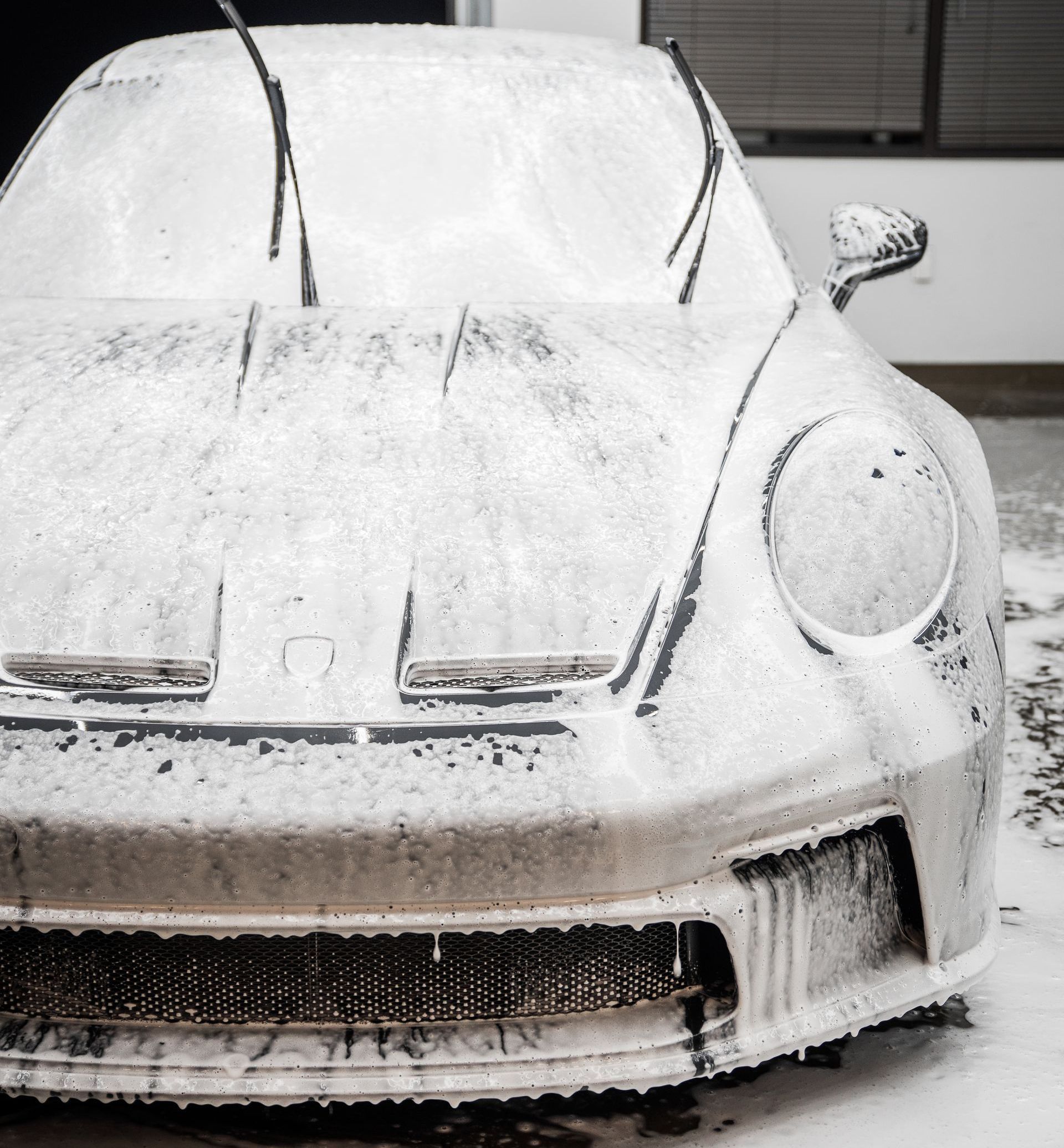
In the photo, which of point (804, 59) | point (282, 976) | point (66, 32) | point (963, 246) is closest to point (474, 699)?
point (282, 976)

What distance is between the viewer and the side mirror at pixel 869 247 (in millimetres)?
2328

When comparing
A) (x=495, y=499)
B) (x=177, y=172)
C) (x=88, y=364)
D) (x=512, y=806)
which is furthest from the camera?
(x=177, y=172)

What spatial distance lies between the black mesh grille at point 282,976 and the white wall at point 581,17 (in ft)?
20.3

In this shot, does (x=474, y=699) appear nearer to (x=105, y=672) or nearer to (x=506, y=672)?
(x=506, y=672)

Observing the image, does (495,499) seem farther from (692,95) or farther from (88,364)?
(692,95)

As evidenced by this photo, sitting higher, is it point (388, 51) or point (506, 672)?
point (388, 51)

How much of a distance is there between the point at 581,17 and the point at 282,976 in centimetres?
641

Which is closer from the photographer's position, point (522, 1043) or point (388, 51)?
point (522, 1043)

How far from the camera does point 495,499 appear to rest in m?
1.51

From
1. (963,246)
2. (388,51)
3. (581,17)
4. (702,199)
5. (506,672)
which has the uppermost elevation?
(388,51)

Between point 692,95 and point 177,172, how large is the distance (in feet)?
2.75

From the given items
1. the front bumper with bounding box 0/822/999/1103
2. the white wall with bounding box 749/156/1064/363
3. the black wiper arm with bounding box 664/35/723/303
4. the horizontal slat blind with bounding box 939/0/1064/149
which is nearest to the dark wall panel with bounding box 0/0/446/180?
the white wall with bounding box 749/156/1064/363

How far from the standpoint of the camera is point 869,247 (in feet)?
7.63

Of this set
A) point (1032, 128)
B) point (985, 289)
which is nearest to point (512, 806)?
point (985, 289)
